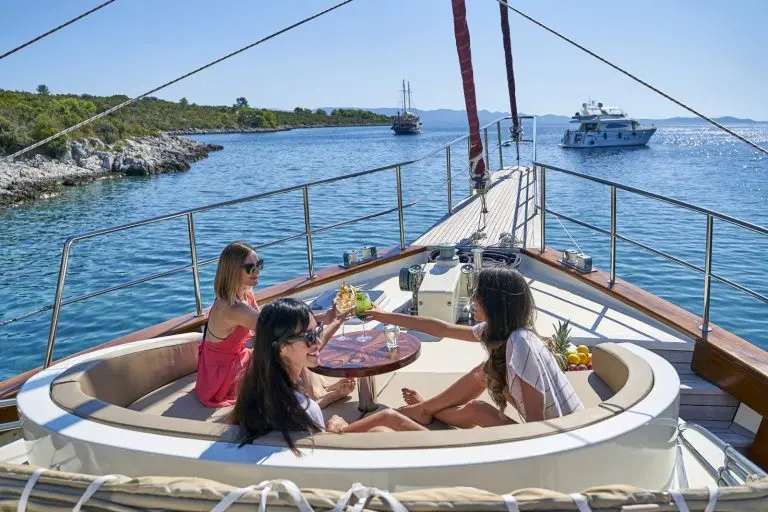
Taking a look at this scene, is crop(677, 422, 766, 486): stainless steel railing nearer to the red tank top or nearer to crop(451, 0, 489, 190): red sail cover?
the red tank top

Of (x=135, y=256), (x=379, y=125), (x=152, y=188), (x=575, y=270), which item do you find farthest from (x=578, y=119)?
(x=379, y=125)

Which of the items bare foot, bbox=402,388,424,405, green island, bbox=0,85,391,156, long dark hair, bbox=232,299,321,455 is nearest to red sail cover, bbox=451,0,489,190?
bare foot, bbox=402,388,424,405

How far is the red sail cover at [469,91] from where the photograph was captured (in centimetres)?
456

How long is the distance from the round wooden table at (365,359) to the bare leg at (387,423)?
0.26 m

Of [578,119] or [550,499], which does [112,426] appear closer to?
[550,499]

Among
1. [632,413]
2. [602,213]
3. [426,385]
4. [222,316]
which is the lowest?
[602,213]

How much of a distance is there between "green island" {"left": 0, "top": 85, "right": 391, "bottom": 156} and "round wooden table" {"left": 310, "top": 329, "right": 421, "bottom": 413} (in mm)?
27770

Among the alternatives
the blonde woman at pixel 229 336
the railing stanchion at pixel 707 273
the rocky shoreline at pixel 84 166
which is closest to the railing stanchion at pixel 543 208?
the railing stanchion at pixel 707 273

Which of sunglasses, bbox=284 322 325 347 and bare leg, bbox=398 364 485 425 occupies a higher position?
sunglasses, bbox=284 322 325 347

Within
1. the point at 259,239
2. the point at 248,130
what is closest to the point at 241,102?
the point at 248,130

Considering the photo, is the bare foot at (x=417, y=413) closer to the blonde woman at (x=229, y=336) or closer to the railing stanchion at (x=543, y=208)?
the blonde woman at (x=229, y=336)

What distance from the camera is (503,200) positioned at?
768cm

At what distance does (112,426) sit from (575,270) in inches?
137

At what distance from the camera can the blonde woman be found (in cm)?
274
